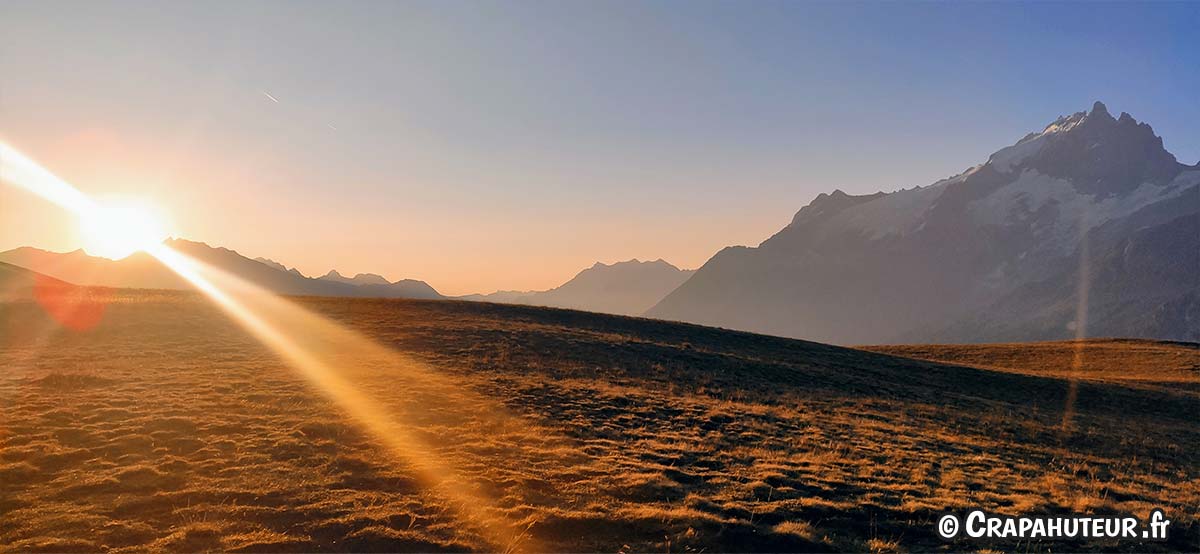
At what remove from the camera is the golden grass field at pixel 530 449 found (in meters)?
11.4

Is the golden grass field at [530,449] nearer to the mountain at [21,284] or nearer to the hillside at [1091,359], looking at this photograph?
the hillside at [1091,359]

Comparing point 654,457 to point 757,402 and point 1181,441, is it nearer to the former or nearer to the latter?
point 757,402

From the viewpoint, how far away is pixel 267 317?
46.3m

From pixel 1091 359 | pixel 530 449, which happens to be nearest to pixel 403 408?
pixel 530 449

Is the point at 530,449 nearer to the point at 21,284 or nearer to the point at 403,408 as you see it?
the point at 403,408

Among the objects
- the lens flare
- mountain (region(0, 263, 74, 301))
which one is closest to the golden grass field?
the lens flare

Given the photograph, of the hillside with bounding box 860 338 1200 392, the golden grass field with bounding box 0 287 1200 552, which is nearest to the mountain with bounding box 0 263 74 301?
the golden grass field with bounding box 0 287 1200 552

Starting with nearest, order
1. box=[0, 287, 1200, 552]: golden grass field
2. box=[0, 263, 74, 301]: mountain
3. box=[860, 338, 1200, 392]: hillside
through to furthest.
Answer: box=[0, 287, 1200, 552]: golden grass field < box=[860, 338, 1200, 392]: hillside < box=[0, 263, 74, 301]: mountain

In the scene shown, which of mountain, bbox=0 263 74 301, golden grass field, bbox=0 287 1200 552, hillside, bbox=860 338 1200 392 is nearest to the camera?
golden grass field, bbox=0 287 1200 552

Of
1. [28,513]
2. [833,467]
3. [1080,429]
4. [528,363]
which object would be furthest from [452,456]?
[1080,429]

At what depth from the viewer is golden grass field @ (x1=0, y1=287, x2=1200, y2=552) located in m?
11.4

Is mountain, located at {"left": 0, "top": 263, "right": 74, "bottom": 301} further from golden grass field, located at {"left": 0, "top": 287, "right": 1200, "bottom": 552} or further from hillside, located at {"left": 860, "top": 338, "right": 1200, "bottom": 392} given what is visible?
hillside, located at {"left": 860, "top": 338, "right": 1200, "bottom": 392}

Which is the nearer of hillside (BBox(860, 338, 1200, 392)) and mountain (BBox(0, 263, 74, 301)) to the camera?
hillside (BBox(860, 338, 1200, 392))

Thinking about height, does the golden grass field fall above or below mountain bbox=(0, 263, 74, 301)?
below
